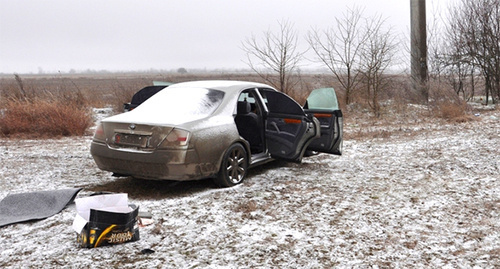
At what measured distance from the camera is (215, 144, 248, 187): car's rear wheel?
627cm

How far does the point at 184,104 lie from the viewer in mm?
6504

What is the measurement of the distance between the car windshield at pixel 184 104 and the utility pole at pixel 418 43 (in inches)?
545

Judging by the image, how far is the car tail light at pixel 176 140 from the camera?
567cm

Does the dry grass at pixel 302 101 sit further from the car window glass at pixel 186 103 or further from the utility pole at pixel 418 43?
the car window glass at pixel 186 103

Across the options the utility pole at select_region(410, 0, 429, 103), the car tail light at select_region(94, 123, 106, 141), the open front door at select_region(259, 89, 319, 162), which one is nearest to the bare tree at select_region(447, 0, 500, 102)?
the utility pole at select_region(410, 0, 429, 103)

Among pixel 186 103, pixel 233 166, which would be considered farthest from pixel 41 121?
pixel 233 166

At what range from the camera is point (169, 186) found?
660cm

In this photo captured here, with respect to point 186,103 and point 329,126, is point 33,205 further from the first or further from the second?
point 329,126

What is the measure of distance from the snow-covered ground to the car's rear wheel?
170 millimetres

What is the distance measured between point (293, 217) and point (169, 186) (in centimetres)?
218

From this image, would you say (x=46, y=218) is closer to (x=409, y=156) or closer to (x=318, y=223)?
(x=318, y=223)

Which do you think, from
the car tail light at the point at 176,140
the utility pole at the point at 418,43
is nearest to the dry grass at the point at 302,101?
the utility pole at the point at 418,43

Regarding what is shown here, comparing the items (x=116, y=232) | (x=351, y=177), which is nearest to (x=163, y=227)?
(x=116, y=232)

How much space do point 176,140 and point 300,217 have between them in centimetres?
184
